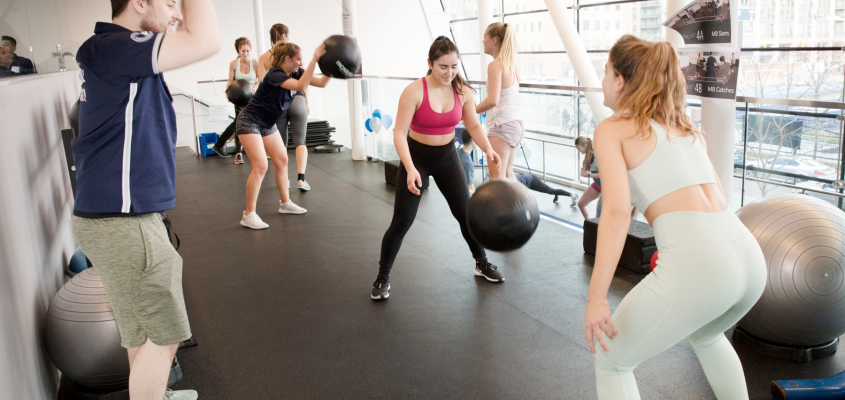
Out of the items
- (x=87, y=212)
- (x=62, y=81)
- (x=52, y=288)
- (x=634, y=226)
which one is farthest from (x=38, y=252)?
(x=634, y=226)

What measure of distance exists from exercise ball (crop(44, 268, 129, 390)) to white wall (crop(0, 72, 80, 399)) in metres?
0.07

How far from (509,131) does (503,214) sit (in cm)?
232

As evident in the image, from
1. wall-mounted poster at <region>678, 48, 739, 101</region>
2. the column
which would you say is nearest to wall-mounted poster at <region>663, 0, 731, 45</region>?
wall-mounted poster at <region>678, 48, 739, 101</region>

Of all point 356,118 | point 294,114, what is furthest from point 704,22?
point 356,118

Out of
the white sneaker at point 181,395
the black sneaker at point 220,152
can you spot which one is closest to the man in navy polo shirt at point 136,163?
the white sneaker at point 181,395

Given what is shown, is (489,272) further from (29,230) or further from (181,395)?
(29,230)

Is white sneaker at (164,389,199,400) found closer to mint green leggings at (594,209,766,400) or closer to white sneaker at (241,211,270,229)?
mint green leggings at (594,209,766,400)

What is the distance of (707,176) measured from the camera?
1594 millimetres

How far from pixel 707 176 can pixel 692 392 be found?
43.0 inches

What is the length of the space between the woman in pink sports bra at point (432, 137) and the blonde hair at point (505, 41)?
1.36 m

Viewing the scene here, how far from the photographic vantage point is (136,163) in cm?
175

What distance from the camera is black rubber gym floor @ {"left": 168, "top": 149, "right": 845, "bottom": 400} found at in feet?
7.97

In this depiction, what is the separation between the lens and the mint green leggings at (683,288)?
1.51 m

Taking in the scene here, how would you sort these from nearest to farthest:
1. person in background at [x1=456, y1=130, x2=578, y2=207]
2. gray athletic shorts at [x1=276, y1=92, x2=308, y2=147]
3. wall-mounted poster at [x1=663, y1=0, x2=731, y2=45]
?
wall-mounted poster at [x1=663, y1=0, x2=731, y2=45]
gray athletic shorts at [x1=276, y1=92, x2=308, y2=147]
person in background at [x1=456, y1=130, x2=578, y2=207]
